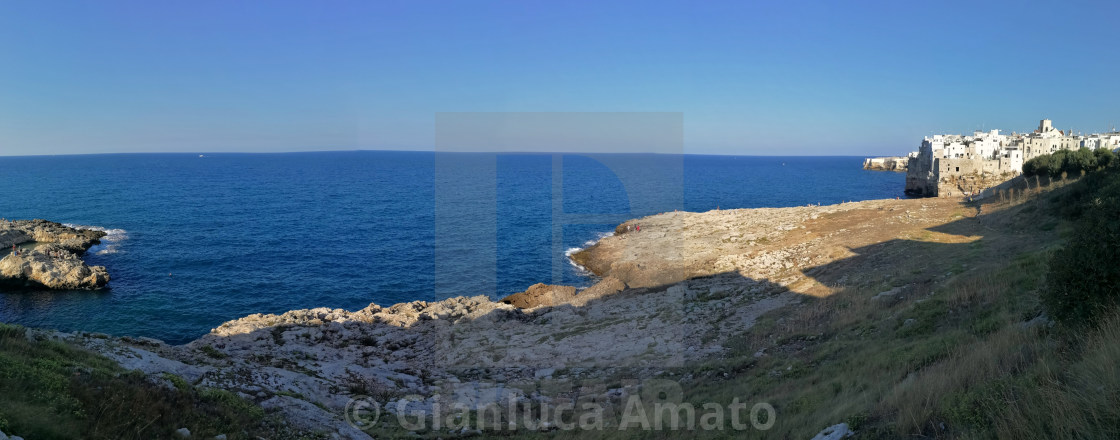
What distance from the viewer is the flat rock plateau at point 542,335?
1441 cm

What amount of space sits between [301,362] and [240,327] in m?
8.68

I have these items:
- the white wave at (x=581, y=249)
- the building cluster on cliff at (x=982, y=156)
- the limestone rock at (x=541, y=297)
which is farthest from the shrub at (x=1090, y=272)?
the building cluster on cliff at (x=982, y=156)

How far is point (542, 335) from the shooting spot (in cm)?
2514

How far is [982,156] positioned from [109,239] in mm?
124838

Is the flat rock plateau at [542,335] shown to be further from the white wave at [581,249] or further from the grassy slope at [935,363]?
the grassy slope at [935,363]

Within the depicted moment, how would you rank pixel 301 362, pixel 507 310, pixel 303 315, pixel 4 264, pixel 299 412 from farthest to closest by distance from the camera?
pixel 4 264
pixel 507 310
pixel 303 315
pixel 301 362
pixel 299 412

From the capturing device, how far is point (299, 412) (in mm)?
12008

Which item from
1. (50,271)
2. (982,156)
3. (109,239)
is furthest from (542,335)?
(982,156)

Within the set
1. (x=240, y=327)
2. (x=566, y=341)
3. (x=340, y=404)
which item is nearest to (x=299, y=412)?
(x=340, y=404)

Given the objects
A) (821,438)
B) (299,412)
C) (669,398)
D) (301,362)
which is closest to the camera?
(821,438)

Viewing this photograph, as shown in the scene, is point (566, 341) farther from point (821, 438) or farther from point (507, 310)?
point (821, 438)

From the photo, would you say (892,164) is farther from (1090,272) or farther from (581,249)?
(1090,272)

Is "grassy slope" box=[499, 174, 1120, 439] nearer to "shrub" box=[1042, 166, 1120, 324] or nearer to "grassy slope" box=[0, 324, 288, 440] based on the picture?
"shrub" box=[1042, 166, 1120, 324]

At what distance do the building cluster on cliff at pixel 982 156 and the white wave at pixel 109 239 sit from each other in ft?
351
